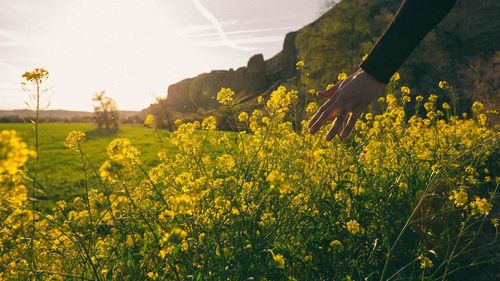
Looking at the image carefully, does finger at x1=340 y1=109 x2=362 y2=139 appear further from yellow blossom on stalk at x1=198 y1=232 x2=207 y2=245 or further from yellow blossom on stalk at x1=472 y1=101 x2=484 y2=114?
yellow blossom on stalk at x1=472 y1=101 x2=484 y2=114

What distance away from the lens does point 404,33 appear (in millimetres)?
2309

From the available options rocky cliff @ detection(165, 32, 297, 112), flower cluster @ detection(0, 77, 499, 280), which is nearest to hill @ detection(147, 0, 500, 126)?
flower cluster @ detection(0, 77, 499, 280)

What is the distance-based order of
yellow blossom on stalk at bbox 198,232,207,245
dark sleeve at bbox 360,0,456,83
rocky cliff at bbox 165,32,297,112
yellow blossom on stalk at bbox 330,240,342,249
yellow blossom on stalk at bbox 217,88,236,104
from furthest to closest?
rocky cliff at bbox 165,32,297,112 → yellow blossom on stalk at bbox 217,88,236,104 → yellow blossom on stalk at bbox 330,240,342,249 → yellow blossom on stalk at bbox 198,232,207,245 → dark sleeve at bbox 360,0,456,83

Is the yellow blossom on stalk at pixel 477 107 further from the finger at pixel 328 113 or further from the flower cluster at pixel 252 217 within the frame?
the finger at pixel 328 113

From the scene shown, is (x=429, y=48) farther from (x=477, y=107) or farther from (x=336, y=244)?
(x=336, y=244)

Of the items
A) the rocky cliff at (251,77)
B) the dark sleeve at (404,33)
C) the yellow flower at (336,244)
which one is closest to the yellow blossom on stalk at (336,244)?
the yellow flower at (336,244)

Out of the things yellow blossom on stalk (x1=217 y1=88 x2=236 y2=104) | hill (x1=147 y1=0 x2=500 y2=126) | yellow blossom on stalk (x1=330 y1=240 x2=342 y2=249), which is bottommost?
yellow blossom on stalk (x1=330 y1=240 x2=342 y2=249)

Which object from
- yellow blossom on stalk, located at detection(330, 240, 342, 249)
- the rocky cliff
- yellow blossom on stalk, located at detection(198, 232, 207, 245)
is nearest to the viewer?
yellow blossom on stalk, located at detection(198, 232, 207, 245)

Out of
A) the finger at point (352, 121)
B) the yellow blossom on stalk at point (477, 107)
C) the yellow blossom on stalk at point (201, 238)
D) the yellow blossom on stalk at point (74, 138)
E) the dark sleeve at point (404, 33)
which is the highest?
the dark sleeve at point (404, 33)

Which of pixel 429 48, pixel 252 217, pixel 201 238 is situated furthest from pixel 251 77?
pixel 201 238

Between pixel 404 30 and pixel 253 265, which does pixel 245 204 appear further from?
pixel 404 30

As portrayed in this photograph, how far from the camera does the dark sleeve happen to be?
7.34ft

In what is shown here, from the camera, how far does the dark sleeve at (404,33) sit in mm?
2238

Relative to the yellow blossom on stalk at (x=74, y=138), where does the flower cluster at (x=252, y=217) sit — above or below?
below
